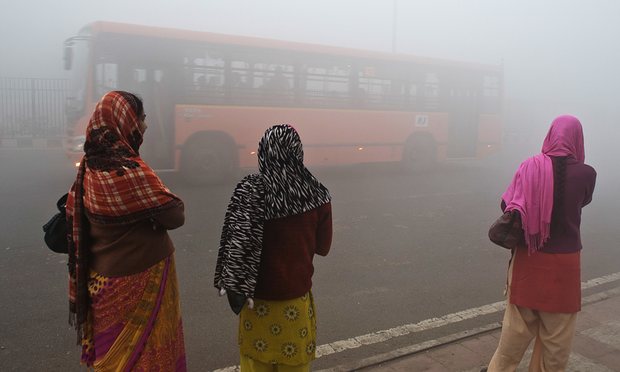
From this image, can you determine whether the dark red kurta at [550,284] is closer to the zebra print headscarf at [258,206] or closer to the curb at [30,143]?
the zebra print headscarf at [258,206]

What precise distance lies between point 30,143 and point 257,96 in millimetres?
11251

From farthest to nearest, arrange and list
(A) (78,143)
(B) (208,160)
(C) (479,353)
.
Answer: (B) (208,160)
(A) (78,143)
(C) (479,353)

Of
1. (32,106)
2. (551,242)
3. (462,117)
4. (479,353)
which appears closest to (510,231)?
(551,242)

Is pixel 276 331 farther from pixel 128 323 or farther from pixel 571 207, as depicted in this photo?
pixel 571 207

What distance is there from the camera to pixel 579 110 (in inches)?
954

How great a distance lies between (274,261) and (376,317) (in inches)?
89.5

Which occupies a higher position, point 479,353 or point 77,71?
point 77,71

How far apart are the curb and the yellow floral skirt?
18.3 metres

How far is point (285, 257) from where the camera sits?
2.09 m

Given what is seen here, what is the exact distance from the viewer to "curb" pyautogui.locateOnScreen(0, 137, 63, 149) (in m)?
17.6

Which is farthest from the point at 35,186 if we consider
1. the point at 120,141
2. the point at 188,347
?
the point at 120,141

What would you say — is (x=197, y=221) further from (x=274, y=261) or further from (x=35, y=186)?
(x=274, y=261)

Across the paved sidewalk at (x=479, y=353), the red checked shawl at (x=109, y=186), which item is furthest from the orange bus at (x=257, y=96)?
the red checked shawl at (x=109, y=186)

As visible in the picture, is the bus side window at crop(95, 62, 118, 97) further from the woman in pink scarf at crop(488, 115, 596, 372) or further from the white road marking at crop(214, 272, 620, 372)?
the woman in pink scarf at crop(488, 115, 596, 372)
